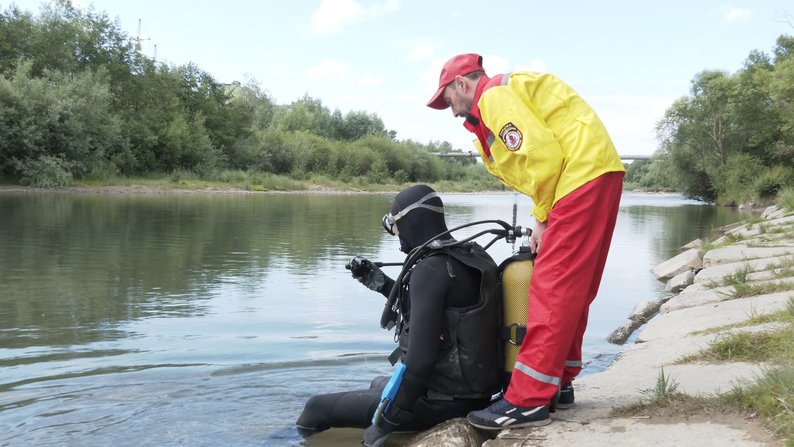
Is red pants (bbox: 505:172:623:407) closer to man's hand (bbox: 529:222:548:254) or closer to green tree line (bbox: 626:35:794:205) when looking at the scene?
man's hand (bbox: 529:222:548:254)

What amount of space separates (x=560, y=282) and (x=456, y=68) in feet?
3.77

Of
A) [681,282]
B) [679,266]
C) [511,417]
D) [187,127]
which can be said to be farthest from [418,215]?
[187,127]

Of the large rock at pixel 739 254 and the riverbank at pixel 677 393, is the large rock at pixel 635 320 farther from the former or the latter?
the large rock at pixel 739 254

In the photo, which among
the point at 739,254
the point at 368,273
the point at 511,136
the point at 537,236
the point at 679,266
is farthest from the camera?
the point at 679,266

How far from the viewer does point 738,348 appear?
4266 mm

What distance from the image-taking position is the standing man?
3.24 m

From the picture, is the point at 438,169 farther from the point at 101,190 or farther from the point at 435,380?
the point at 435,380

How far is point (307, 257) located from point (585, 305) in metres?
10.2

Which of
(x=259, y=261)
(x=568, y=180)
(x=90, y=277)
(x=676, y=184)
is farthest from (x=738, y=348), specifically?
(x=676, y=184)

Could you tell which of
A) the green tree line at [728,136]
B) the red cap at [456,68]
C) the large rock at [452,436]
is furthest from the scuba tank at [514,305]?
the green tree line at [728,136]

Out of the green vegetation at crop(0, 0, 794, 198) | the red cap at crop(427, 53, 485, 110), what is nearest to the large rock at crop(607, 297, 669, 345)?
the red cap at crop(427, 53, 485, 110)

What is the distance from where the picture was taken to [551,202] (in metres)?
3.33

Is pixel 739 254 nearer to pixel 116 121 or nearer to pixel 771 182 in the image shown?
pixel 771 182

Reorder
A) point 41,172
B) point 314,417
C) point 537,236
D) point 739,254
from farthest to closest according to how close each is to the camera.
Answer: point 41,172 → point 739,254 → point 314,417 → point 537,236
